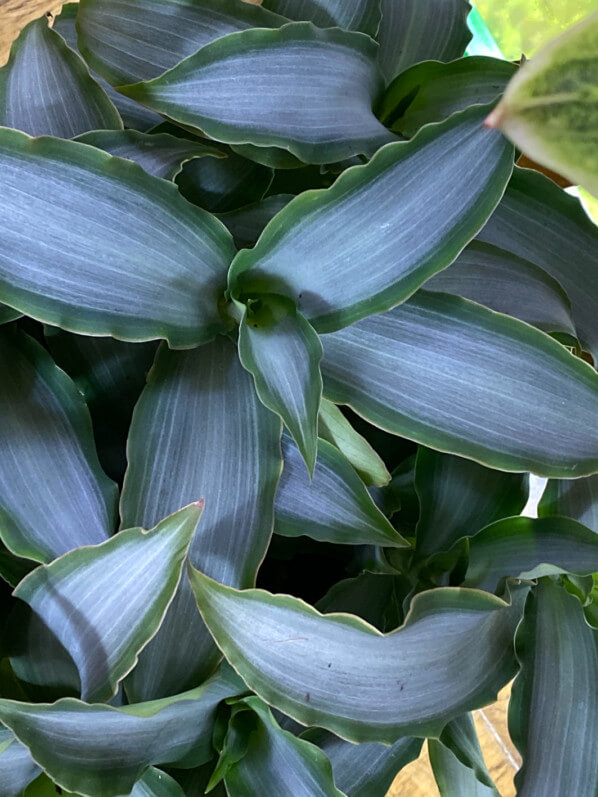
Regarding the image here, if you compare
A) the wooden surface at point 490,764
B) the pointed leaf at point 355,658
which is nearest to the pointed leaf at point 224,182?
the pointed leaf at point 355,658

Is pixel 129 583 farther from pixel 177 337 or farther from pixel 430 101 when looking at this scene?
pixel 430 101

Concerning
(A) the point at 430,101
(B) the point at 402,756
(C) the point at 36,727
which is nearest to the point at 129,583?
(C) the point at 36,727

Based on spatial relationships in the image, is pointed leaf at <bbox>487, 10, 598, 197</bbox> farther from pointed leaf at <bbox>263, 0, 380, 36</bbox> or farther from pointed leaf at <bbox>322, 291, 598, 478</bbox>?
pointed leaf at <bbox>263, 0, 380, 36</bbox>

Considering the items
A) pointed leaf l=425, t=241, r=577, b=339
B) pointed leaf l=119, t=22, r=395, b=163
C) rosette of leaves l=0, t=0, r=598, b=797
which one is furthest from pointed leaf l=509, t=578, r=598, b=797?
pointed leaf l=119, t=22, r=395, b=163

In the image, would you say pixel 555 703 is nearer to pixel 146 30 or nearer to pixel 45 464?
pixel 45 464

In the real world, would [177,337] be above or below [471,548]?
above

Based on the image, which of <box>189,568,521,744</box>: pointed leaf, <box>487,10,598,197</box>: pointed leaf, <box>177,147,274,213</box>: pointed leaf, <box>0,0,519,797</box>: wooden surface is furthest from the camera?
<box>0,0,519,797</box>: wooden surface
